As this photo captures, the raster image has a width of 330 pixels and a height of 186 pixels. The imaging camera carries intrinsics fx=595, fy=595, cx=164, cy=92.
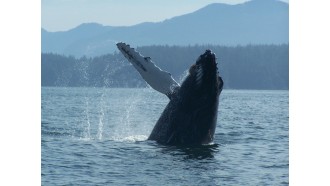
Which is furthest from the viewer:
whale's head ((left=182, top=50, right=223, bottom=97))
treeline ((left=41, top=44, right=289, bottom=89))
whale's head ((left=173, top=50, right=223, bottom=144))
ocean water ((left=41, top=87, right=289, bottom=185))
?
treeline ((left=41, top=44, right=289, bottom=89))

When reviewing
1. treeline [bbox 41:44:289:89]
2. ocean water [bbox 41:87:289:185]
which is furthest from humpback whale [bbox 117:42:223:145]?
treeline [bbox 41:44:289:89]

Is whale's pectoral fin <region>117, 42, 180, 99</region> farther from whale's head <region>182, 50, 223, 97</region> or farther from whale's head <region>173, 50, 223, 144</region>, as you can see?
whale's head <region>182, 50, 223, 97</region>

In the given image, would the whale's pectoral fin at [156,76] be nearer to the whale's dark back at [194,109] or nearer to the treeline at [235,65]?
the whale's dark back at [194,109]

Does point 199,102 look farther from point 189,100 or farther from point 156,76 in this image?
point 156,76

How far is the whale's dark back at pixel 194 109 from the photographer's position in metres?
11.7

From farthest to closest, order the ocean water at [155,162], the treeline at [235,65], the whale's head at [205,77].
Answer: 1. the treeline at [235,65]
2. the whale's head at [205,77]
3. the ocean water at [155,162]

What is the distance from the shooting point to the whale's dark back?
1174 cm

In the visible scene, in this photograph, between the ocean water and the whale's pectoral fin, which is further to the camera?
the whale's pectoral fin

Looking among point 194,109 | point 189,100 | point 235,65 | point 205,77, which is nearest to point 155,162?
point 194,109

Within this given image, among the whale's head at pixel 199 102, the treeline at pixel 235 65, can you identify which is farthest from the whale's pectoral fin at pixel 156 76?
the treeline at pixel 235 65

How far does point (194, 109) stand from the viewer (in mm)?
11992

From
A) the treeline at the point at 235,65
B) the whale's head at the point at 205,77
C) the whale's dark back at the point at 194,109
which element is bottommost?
the whale's dark back at the point at 194,109

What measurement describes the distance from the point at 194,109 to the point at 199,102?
0.59ft

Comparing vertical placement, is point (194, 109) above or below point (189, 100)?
below
